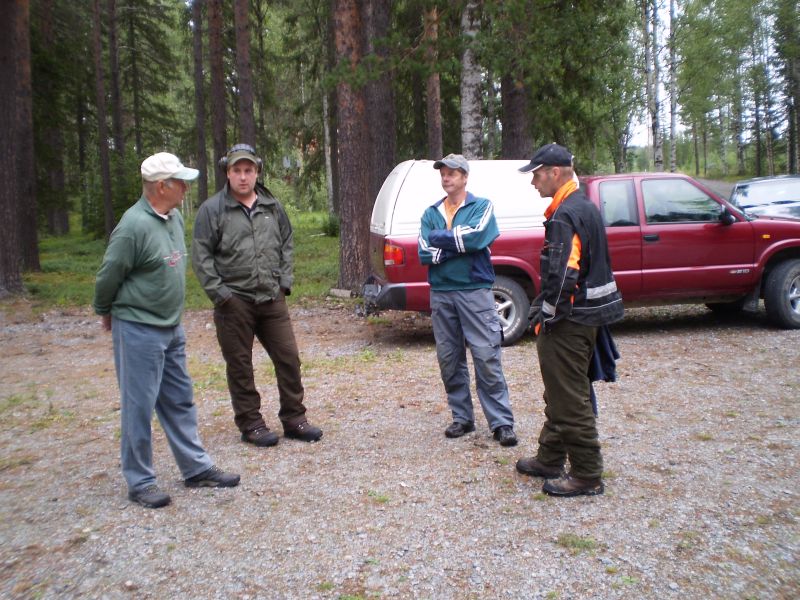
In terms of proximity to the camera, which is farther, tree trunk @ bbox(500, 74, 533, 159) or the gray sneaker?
tree trunk @ bbox(500, 74, 533, 159)

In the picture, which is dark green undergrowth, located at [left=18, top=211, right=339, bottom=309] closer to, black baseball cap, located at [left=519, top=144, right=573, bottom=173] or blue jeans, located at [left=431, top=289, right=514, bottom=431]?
blue jeans, located at [left=431, top=289, right=514, bottom=431]

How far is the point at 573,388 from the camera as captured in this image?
4273 millimetres

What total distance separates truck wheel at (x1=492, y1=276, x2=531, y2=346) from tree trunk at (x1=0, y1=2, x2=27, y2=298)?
1002 centimetres

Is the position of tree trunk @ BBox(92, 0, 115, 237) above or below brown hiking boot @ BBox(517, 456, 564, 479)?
above

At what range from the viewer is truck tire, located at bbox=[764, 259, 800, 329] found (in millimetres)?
8914

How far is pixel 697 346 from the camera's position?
8.45m

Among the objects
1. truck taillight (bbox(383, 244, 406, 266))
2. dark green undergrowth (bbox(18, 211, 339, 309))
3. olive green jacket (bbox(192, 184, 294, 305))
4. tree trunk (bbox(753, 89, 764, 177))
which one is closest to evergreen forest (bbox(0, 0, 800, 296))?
dark green undergrowth (bbox(18, 211, 339, 309))

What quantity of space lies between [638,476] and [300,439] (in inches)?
95.7

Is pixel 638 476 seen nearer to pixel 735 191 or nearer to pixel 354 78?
pixel 354 78

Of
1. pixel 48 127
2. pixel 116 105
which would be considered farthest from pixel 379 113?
pixel 116 105

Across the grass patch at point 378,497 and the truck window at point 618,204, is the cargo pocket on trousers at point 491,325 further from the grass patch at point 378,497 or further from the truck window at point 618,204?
the truck window at point 618,204

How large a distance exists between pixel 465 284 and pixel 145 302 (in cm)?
222

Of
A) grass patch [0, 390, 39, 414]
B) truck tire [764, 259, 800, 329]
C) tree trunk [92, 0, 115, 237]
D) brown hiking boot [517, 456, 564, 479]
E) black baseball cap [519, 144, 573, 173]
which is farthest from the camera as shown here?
tree trunk [92, 0, 115, 237]

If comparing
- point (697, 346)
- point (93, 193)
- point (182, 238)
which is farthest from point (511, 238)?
point (93, 193)
